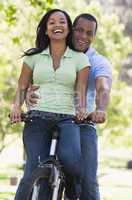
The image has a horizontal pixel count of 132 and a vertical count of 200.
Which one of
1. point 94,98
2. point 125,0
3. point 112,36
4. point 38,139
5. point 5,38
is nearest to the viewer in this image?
point 38,139

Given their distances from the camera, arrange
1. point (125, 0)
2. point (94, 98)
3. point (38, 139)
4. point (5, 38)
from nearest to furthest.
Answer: point (38, 139), point (94, 98), point (5, 38), point (125, 0)

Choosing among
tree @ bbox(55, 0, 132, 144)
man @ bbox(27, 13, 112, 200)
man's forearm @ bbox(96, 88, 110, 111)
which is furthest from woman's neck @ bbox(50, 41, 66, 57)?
tree @ bbox(55, 0, 132, 144)

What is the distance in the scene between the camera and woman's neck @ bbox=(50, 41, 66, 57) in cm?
529

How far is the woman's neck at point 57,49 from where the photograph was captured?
5.29 meters

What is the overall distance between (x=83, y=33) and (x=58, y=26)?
562 millimetres

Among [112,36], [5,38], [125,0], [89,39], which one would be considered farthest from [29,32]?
[125,0]

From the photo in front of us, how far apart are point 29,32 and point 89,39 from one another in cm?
2186

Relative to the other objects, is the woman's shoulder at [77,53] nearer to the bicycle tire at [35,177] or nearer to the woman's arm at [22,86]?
the woman's arm at [22,86]

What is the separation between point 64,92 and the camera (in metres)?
5.16

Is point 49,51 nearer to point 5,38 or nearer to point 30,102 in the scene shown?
point 30,102

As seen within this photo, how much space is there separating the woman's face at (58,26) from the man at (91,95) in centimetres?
21

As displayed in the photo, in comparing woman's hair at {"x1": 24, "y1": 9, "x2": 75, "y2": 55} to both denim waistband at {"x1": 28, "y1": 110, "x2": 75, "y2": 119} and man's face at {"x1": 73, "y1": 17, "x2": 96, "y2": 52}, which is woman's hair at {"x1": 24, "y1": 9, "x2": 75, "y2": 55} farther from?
denim waistband at {"x1": 28, "y1": 110, "x2": 75, "y2": 119}

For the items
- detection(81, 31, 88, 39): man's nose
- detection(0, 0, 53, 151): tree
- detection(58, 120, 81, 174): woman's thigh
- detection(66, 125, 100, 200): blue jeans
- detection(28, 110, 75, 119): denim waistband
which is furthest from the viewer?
detection(0, 0, 53, 151): tree

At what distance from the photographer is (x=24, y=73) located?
534cm
